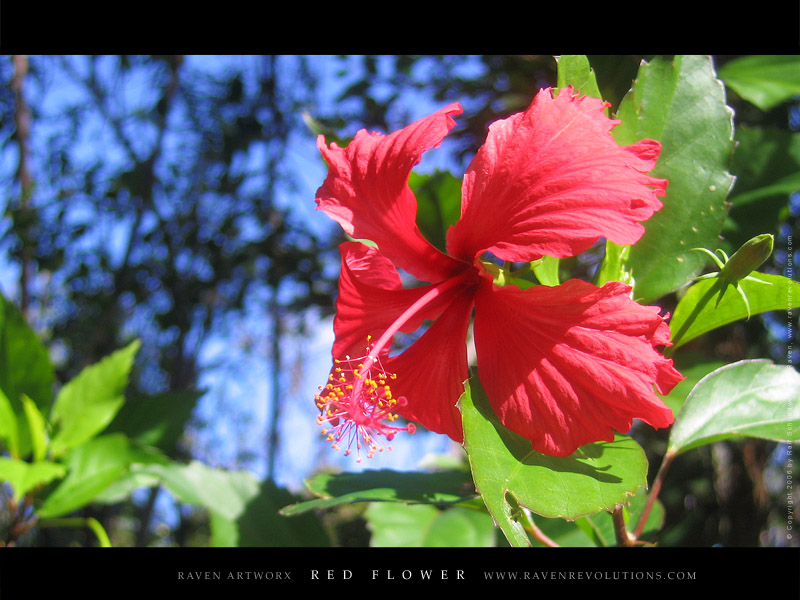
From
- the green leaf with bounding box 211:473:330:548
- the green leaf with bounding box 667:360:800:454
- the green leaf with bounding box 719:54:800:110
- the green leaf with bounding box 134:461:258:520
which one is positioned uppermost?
the green leaf with bounding box 719:54:800:110

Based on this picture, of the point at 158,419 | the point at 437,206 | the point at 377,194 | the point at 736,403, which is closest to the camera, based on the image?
the point at 377,194

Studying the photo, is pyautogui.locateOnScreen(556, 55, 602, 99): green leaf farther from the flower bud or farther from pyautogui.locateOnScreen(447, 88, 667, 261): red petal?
the flower bud

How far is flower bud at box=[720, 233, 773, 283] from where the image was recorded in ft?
2.12

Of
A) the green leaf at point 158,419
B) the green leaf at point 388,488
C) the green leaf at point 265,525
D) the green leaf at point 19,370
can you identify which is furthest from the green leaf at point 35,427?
the green leaf at point 388,488

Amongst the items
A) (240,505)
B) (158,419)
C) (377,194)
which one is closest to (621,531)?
(377,194)

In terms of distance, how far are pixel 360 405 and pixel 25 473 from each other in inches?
33.3

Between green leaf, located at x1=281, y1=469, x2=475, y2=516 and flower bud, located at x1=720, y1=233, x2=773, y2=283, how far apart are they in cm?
44

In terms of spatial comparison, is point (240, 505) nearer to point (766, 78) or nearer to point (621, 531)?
point (621, 531)

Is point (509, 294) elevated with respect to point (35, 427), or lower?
elevated

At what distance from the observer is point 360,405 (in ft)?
2.52

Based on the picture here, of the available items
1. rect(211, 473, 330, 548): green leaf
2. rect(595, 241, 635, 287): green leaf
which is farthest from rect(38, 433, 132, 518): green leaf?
rect(595, 241, 635, 287): green leaf

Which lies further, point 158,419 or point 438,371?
point 158,419

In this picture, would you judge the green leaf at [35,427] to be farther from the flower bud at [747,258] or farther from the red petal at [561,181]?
the flower bud at [747,258]
